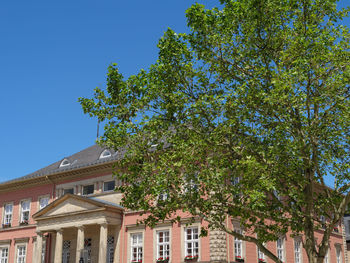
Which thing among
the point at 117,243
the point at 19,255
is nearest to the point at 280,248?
the point at 117,243

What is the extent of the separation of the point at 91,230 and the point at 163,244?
6.13m

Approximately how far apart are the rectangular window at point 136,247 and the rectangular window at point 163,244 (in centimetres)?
146

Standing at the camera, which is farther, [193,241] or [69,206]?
[69,206]

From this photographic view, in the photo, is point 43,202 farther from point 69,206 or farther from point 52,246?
point 69,206

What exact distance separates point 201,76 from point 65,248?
21056 mm

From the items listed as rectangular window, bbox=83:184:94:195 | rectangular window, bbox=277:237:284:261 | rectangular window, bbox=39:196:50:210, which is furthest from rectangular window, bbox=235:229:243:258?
rectangular window, bbox=39:196:50:210

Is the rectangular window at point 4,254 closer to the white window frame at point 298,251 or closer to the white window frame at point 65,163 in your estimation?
the white window frame at point 65,163

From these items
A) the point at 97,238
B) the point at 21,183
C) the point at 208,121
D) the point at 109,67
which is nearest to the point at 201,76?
the point at 208,121

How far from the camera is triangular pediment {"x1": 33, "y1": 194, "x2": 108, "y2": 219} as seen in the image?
31.2 metres

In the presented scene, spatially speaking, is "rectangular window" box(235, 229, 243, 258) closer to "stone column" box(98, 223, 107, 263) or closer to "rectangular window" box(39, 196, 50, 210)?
"stone column" box(98, 223, 107, 263)

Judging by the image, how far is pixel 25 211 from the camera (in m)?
38.0

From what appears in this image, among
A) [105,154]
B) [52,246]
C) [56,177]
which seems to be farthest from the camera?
[56,177]

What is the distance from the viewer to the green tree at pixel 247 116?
16.5 metres

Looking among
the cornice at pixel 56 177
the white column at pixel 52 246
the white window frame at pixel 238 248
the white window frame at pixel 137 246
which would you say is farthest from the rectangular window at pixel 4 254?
the white window frame at pixel 238 248
